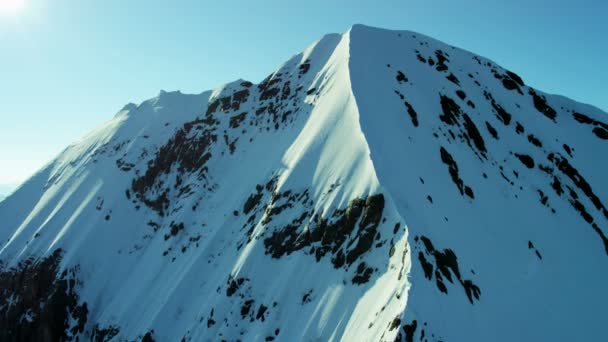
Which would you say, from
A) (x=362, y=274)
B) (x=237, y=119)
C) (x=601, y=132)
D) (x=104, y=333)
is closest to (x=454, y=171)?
(x=362, y=274)

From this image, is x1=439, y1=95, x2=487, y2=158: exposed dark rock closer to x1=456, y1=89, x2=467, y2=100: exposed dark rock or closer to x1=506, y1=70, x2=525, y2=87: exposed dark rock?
x1=456, y1=89, x2=467, y2=100: exposed dark rock

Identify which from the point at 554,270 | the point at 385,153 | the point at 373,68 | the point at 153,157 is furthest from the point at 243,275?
the point at 153,157

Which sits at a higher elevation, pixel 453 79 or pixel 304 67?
pixel 453 79

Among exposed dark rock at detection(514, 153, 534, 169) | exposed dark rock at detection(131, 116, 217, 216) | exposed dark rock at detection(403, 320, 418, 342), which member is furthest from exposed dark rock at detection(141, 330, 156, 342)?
exposed dark rock at detection(514, 153, 534, 169)

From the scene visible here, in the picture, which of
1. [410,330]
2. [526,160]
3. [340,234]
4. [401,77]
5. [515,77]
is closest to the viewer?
[410,330]

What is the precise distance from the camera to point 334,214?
2627cm

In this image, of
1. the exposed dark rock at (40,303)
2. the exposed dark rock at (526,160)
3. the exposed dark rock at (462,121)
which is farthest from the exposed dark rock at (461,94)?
the exposed dark rock at (40,303)

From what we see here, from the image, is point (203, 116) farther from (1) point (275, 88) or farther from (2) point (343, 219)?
(2) point (343, 219)

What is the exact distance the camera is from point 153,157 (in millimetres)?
52125

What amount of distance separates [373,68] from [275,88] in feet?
40.5

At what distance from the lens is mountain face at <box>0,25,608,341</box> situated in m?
22.7

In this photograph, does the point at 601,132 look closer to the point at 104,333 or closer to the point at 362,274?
the point at 362,274

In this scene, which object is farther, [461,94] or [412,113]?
[461,94]

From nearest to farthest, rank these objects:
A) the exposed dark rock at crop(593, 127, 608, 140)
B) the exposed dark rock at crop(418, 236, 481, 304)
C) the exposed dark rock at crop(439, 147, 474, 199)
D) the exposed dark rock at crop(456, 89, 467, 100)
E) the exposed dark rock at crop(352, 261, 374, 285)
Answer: the exposed dark rock at crop(418, 236, 481, 304) → the exposed dark rock at crop(352, 261, 374, 285) → the exposed dark rock at crop(439, 147, 474, 199) → the exposed dark rock at crop(456, 89, 467, 100) → the exposed dark rock at crop(593, 127, 608, 140)
